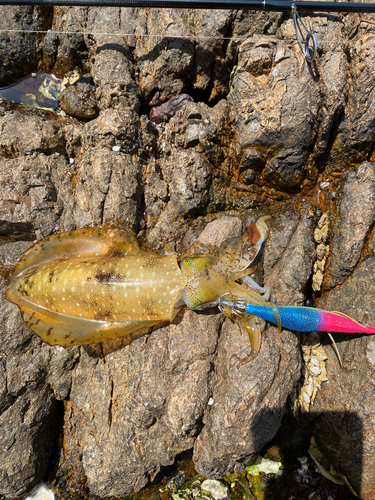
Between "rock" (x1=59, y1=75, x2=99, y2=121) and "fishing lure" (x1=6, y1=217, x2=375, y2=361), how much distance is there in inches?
80.1

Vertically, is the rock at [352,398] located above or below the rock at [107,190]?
below

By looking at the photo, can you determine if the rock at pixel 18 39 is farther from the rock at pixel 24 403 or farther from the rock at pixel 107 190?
the rock at pixel 24 403

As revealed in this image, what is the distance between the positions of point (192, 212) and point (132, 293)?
141 cm

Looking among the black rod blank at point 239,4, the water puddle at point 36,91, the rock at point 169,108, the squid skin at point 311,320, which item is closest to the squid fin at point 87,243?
the squid skin at point 311,320

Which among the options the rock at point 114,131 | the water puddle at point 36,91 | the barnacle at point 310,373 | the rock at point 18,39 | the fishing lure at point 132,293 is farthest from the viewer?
the water puddle at point 36,91

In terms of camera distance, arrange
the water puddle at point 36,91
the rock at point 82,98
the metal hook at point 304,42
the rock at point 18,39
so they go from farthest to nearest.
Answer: the water puddle at point 36,91
the rock at point 18,39
the rock at point 82,98
the metal hook at point 304,42

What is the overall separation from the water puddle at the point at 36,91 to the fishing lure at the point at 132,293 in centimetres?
265

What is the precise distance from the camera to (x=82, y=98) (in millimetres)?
4609

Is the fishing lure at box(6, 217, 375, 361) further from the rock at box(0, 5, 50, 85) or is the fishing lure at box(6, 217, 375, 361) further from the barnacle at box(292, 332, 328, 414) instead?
the rock at box(0, 5, 50, 85)

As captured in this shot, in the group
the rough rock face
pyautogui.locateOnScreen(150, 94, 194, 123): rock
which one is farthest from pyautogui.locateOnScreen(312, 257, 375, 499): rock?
pyautogui.locateOnScreen(150, 94, 194, 123): rock

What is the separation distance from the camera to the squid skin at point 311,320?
346cm

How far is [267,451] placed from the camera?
4125mm

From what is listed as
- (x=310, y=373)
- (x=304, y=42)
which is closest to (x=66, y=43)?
(x=304, y=42)

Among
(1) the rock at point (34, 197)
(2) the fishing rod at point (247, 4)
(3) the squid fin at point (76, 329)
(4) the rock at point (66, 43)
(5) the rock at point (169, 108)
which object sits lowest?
(3) the squid fin at point (76, 329)
